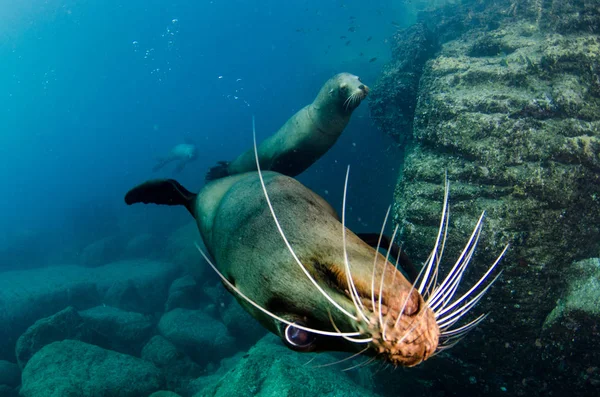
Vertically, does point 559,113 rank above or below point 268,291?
below

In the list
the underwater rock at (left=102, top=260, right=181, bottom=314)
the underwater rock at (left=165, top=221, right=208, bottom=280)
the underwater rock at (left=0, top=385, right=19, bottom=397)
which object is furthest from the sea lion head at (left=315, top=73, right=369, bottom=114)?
the underwater rock at (left=102, top=260, right=181, bottom=314)

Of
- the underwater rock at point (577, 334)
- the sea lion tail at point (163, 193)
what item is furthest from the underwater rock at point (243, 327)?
the underwater rock at point (577, 334)

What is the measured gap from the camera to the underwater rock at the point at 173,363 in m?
6.57

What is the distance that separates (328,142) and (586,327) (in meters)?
3.63

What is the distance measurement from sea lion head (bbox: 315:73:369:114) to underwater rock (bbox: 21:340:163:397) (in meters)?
5.39

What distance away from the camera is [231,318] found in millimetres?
8203

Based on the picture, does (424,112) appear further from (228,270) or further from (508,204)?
(228,270)

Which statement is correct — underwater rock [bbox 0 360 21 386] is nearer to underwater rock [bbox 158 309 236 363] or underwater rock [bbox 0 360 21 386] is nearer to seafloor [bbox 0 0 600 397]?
seafloor [bbox 0 0 600 397]

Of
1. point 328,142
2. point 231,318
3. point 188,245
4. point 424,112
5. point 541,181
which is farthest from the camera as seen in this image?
point 188,245

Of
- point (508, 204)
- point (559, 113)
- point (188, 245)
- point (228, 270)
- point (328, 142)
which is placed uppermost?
point (228, 270)

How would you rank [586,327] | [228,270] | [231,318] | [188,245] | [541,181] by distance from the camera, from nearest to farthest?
[228,270] → [586,327] → [541,181] → [231,318] → [188,245]

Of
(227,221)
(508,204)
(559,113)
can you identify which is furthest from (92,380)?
(559,113)

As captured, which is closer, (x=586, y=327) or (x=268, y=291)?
(x=268, y=291)

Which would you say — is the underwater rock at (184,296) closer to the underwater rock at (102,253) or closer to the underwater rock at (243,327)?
the underwater rock at (243,327)
